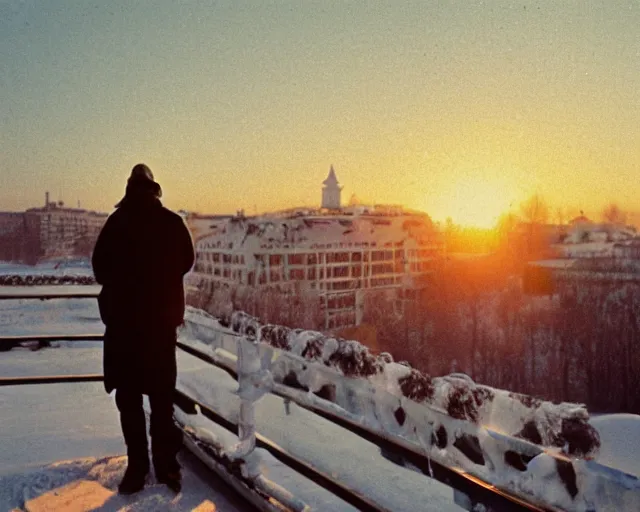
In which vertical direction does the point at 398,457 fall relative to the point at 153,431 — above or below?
above

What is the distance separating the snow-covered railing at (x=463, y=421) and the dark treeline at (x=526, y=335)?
40.9m

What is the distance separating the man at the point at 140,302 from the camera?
3.19 metres

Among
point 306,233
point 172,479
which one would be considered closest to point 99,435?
point 172,479

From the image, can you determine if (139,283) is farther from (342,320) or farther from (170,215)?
(342,320)

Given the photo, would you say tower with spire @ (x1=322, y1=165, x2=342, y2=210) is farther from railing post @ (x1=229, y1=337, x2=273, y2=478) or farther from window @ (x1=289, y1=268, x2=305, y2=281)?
railing post @ (x1=229, y1=337, x2=273, y2=478)

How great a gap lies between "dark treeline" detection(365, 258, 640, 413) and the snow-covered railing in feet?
134

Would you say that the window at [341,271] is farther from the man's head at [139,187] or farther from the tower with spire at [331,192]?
the man's head at [139,187]

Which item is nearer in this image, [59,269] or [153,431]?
[153,431]

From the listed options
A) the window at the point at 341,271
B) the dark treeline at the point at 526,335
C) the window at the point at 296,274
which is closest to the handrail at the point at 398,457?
the dark treeline at the point at 526,335

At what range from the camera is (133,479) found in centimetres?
321

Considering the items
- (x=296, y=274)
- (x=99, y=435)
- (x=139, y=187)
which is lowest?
(x=296, y=274)

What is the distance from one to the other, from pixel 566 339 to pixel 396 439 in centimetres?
4678

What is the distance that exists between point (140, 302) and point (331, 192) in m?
74.8

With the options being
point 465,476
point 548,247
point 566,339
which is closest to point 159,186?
point 465,476
